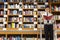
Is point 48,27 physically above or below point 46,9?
below

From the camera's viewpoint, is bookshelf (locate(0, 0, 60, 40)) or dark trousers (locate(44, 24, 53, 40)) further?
bookshelf (locate(0, 0, 60, 40))

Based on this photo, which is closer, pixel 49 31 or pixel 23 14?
pixel 49 31

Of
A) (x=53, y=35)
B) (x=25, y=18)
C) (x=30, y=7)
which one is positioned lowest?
(x=53, y=35)

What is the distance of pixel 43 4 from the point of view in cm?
689

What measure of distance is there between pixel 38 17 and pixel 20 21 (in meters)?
0.70

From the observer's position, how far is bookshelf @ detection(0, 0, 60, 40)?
6.60 m

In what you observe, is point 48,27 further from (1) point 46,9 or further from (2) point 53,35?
(1) point 46,9

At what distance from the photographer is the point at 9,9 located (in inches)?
269

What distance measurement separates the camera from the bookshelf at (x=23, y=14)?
6595mm

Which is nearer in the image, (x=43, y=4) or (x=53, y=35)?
(x=53, y=35)

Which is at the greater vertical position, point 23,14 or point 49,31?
point 23,14

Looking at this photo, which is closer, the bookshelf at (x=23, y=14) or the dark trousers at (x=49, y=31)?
the dark trousers at (x=49, y=31)

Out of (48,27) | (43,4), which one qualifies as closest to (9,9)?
(43,4)

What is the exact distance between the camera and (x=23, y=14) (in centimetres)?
676
